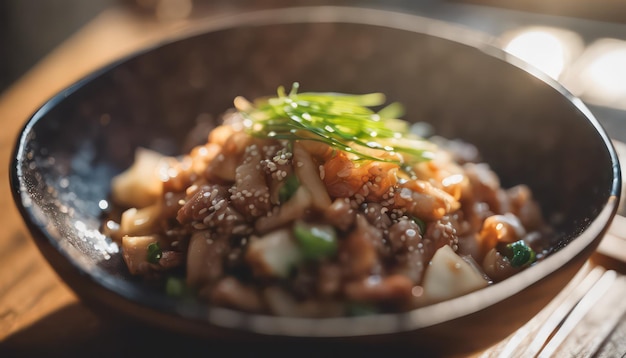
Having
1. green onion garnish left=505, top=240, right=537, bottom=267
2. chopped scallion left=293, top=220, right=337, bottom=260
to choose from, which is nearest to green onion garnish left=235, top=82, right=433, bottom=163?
chopped scallion left=293, top=220, right=337, bottom=260

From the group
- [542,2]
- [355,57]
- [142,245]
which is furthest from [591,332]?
[542,2]

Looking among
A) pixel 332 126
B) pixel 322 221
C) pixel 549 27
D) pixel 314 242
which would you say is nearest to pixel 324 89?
pixel 332 126

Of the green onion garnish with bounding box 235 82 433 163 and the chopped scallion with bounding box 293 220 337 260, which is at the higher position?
the green onion garnish with bounding box 235 82 433 163

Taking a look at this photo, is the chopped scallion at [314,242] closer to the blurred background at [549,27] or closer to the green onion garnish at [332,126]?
the green onion garnish at [332,126]

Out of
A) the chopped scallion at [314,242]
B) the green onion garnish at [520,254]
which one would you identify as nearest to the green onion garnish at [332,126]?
the chopped scallion at [314,242]

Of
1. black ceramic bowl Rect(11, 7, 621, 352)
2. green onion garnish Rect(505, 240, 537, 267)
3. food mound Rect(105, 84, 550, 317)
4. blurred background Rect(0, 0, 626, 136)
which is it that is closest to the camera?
black ceramic bowl Rect(11, 7, 621, 352)

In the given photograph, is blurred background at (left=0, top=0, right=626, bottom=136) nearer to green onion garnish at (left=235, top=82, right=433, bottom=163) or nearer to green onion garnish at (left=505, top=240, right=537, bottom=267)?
green onion garnish at (left=505, top=240, right=537, bottom=267)
